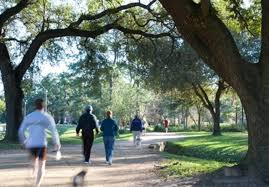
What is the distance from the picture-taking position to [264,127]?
1247 cm

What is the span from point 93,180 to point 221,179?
3.37 metres

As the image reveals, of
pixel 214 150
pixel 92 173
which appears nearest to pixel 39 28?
pixel 214 150

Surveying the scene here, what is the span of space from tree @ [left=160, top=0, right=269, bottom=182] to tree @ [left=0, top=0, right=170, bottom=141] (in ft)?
51.5

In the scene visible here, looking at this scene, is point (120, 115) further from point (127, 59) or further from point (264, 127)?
point (264, 127)

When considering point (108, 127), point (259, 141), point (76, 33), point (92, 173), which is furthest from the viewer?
point (76, 33)

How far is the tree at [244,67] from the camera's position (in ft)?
41.1

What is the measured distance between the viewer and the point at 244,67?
500 inches

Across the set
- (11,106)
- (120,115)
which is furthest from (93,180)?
(120,115)

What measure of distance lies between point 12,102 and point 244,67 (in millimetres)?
21505

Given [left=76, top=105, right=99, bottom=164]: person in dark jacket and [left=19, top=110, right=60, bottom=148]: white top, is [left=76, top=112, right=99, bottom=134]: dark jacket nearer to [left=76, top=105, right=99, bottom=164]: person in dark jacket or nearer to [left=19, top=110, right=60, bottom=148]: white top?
[left=76, top=105, right=99, bottom=164]: person in dark jacket

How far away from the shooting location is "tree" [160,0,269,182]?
1252 cm

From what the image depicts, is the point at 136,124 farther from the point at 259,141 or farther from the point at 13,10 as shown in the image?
the point at 259,141

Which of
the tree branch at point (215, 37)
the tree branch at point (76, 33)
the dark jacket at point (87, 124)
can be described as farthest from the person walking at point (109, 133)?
the tree branch at point (76, 33)

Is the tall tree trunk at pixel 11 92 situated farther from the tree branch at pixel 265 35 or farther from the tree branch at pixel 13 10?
the tree branch at pixel 265 35
